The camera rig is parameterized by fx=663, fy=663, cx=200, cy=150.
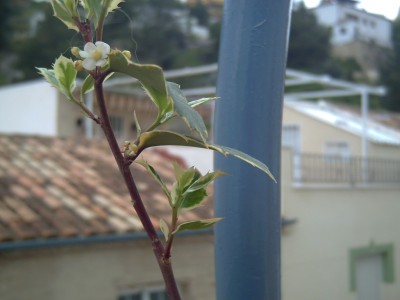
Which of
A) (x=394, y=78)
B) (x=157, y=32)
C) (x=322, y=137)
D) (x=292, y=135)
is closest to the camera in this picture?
(x=322, y=137)

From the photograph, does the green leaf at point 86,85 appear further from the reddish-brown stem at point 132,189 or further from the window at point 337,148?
the window at point 337,148

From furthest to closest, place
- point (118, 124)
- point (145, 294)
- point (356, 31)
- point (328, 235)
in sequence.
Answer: point (356, 31), point (118, 124), point (328, 235), point (145, 294)

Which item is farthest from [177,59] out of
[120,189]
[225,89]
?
[225,89]

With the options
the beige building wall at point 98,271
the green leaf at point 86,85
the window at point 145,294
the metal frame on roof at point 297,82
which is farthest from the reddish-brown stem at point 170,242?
the metal frame on roof at point 297,82

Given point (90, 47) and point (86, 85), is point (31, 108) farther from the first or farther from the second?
point (90, 47)

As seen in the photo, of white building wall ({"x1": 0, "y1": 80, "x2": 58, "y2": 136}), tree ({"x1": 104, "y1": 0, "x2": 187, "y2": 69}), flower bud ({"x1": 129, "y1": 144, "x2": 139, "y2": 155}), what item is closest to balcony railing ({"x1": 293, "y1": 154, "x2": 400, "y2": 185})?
white building wall ({"x1": 0, "y1": 80, "x2": 58, "y2": 136})

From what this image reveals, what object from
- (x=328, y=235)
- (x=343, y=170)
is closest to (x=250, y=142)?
(x=328, y=235)
